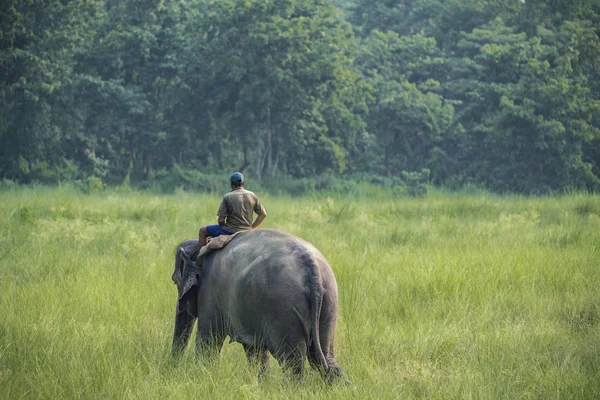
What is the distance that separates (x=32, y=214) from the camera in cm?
1428

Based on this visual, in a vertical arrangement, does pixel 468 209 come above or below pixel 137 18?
below

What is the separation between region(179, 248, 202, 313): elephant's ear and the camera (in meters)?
5.93

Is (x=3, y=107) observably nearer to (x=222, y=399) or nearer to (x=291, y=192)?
(x=291, y=192)

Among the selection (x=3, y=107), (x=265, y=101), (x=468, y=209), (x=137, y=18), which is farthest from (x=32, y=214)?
(x=137, y=18)

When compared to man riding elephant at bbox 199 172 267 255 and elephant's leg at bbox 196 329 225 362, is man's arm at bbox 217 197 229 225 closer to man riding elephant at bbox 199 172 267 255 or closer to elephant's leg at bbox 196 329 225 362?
man riding elephant at bbox 199 172 267 255

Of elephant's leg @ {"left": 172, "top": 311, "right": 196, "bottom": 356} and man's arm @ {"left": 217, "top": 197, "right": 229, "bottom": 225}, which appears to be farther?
elephant's leg @ {"left": 172, "top": 311, "right": 196, "bottom": 356}

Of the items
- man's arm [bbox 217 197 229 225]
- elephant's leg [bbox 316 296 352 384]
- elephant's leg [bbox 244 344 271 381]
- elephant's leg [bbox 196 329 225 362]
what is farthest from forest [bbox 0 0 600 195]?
elephant's leg [bbox 316 296 352 384]

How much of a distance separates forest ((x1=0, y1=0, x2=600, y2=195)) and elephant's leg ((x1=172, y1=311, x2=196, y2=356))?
19136 mm

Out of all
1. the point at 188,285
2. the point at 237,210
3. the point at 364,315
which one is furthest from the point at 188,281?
the point at 364,315

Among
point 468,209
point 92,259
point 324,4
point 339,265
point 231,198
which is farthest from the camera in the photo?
point 324,4

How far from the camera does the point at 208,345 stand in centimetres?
576

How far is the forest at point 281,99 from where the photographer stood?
26578 mm

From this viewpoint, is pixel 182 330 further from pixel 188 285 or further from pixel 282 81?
pixel 282 81

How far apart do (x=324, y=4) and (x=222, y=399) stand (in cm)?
2688
